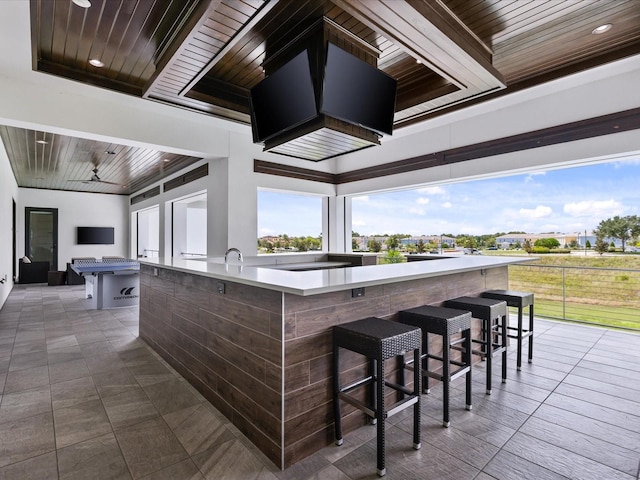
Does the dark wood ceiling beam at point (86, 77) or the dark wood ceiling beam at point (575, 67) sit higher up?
the dark wood ceiling beam at point (575, 67)

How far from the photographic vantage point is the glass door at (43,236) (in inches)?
391

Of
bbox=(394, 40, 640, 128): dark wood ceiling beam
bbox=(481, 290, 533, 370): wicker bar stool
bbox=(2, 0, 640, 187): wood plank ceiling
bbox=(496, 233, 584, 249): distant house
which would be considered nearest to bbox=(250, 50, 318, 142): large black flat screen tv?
bbox=(2, 0, 640, 187): wood plank ceiling

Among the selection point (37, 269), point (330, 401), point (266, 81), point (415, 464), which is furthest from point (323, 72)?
point (37, 269)

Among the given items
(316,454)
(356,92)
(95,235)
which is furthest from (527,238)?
(95,235)

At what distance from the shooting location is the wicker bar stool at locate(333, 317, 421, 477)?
5.93ft

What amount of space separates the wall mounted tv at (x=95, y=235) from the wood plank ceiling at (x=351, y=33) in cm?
837

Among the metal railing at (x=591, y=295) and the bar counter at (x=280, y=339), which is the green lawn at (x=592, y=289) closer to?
the metal railing at (x=591, y=295)

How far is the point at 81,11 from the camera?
2594 millimetres

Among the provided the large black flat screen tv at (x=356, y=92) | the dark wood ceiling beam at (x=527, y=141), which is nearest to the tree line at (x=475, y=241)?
the dark wood ceiling beam at (x=527, y=141)

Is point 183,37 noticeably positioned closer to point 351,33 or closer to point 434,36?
point 351,33

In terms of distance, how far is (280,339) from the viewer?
1889mm

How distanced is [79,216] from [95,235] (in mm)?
721

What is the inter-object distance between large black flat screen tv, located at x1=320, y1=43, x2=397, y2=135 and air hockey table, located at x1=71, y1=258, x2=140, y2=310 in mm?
5134

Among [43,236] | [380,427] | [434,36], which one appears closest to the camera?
[380,427]
